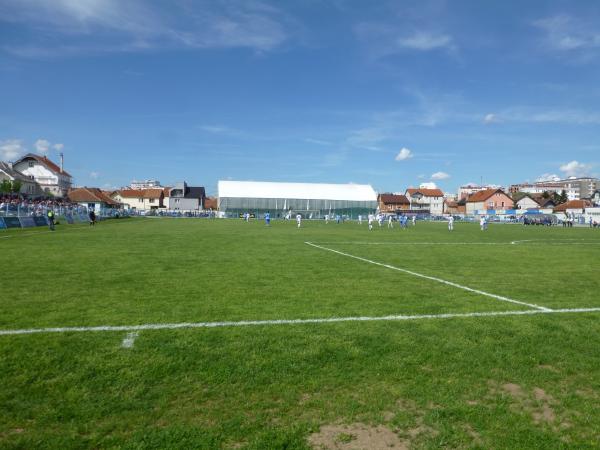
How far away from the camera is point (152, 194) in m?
135

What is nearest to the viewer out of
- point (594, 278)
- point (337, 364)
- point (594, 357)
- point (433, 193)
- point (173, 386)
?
point (173, 386)


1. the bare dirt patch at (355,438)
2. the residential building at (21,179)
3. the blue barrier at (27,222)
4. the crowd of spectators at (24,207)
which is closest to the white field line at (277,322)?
the bare dirt patch at (355,438)

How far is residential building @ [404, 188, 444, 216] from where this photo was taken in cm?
14725

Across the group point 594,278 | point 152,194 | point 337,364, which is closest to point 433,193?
point 152,194

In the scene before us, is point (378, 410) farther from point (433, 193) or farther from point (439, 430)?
point (433, 193)

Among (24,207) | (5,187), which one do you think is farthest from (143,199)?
(24,207)

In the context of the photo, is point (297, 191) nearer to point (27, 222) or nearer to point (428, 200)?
point (428, 200)

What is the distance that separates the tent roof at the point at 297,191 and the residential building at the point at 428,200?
43.0m

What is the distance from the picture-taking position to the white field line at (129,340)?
553cm

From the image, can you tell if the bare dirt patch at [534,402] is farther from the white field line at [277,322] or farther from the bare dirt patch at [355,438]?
the white field line at [277,322]

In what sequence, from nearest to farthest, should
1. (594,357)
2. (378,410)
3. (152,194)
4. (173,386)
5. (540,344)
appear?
(378,410), (173,386), (594,357), (540,344), (152,194)

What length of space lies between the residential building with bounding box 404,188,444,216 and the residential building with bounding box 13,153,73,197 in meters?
105

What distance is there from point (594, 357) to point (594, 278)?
801 cm

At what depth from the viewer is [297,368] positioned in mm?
4863
